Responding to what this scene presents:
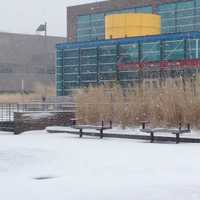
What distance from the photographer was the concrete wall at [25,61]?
7988cm

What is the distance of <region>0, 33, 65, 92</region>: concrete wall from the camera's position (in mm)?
79875

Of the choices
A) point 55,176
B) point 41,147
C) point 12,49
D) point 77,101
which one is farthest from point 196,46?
point 12,49

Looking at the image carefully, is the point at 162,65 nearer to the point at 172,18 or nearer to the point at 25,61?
the point at 172,18

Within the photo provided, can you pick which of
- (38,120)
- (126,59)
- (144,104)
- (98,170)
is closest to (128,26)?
(126,59)

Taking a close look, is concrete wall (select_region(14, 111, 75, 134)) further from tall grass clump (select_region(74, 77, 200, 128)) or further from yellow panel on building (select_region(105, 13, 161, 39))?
yellow panel on building (select_region(105, 13, 161, 39))

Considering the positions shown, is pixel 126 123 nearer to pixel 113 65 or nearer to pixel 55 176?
pixel 55 176

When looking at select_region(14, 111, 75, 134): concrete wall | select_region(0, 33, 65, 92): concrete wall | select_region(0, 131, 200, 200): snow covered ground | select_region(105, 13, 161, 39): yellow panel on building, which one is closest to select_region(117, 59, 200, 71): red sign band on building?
select_region(105, 13, 161, 39): yellow panel on building

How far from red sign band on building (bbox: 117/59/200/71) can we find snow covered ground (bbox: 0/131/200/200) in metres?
17.8

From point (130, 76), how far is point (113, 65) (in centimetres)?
180

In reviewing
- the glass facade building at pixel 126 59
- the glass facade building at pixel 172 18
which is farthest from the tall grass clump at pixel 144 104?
the glass facade building at pixel 172 18

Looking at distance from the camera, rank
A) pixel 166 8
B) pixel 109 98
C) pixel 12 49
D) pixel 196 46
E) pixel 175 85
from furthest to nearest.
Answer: pixel 12 49, pixel 166 8, pixel 196 46, pixel 109 98, pixel 175 85

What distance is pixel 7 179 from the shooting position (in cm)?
1052

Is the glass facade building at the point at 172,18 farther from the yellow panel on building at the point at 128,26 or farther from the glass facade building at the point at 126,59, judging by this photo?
the glass facade building at the point at 126,59

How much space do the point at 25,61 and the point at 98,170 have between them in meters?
74.1
